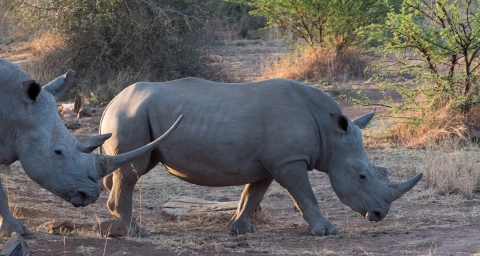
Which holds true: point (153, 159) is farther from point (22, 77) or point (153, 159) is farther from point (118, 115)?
point (22, 77)

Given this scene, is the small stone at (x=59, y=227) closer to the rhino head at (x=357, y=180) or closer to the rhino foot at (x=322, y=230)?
the rhino foot at (x=322, y=230)

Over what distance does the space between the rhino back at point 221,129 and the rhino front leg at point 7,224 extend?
1.15 metres

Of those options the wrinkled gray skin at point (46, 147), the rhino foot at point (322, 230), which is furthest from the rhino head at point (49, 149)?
the rhino foot at point (322, 230)

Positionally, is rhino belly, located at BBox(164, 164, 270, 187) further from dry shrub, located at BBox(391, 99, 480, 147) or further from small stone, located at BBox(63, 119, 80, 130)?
small stone, located at BBox(63, 119, 80, 130)

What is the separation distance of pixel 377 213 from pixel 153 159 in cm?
214

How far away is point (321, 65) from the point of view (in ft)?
61.5

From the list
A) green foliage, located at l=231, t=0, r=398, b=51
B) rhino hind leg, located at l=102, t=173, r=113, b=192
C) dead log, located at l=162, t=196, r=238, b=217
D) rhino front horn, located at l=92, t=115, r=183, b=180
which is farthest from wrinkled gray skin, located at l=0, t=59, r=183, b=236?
green foliage, located at l=231, t=0, r=398, b=51

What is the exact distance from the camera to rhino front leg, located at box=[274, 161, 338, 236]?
277 inches

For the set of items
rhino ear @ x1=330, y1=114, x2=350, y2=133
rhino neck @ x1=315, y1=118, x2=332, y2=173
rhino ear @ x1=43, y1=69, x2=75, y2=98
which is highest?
rhino ear @ x1=43, y1=69, x2=75, y2=98

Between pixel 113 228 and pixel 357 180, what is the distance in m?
2.29

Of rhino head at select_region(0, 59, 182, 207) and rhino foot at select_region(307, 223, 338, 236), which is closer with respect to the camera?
rhino head at select_region(0, 59, 182, 207)

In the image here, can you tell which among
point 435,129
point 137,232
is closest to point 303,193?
point 137,232

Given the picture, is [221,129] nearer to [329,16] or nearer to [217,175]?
[217,175]

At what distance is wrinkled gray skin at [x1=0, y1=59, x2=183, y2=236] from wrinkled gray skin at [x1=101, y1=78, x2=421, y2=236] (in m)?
1.34
